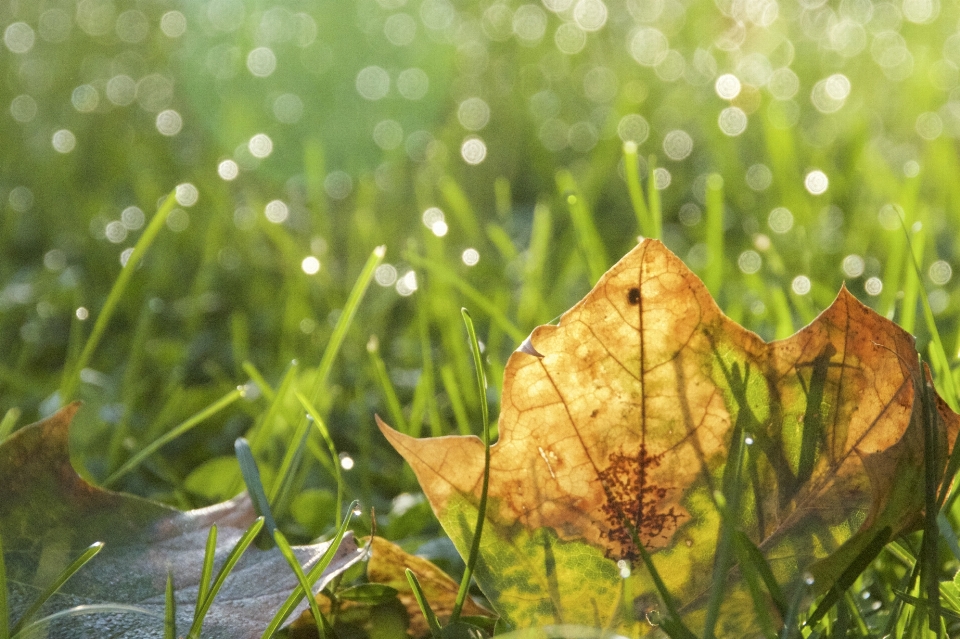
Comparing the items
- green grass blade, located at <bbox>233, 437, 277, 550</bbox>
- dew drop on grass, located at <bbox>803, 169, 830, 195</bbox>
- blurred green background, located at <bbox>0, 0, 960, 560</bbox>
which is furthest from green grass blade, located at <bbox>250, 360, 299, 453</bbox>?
dew drop on grass, located at <bbox>803, 169, 830, 195</bbox>

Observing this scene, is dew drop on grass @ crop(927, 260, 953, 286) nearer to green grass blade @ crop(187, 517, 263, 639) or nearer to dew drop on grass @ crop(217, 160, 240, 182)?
green grass blade @ crop(187, 517, 263, 639)

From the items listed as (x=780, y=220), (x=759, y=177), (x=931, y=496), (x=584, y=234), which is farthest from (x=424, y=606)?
(x=759, y=177)

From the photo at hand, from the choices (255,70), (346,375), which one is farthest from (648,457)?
(255,70)

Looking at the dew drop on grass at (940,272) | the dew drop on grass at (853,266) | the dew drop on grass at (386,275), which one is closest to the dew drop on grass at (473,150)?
the dew drop on grass at (386,275)

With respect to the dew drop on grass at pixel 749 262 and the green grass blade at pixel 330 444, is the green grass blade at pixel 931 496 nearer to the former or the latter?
the green grass blade at pixel 330 444

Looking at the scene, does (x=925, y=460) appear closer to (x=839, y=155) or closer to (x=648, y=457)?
(x=648, y=457)

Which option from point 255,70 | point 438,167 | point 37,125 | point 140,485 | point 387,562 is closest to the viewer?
point 387,562
